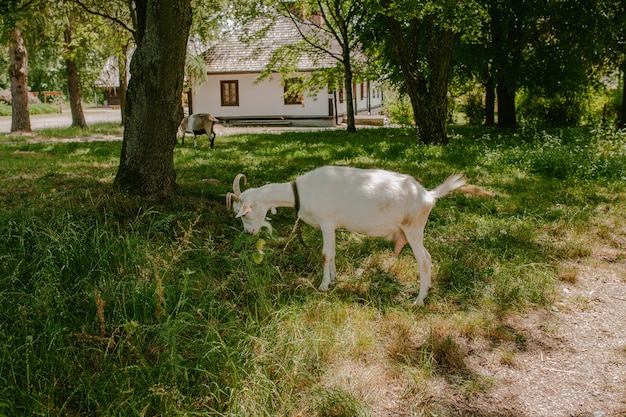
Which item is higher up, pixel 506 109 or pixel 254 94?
pixel 254 94

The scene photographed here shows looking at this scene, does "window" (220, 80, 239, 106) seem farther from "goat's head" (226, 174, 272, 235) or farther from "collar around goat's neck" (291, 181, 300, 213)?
"collar around goat's neck" (291, 181, 300, 213)

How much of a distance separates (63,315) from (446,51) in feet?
44.5

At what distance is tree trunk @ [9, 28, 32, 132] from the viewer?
2302cm

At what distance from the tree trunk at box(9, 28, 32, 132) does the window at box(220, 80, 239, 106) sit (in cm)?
1392

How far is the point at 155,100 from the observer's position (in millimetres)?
7672

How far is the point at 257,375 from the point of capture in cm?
377

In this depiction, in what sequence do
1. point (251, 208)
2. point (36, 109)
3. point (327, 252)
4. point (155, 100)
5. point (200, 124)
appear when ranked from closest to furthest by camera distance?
point (327, 252)
point (251, 208)
point (155, 100)
point (200, 124)
point (36, 109)

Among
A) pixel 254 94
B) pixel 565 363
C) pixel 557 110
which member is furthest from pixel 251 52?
pixel 565 363

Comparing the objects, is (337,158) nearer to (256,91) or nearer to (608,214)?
(608,214)

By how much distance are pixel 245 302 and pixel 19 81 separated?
2279 cm

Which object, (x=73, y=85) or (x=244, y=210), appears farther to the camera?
(x=73, y=85)

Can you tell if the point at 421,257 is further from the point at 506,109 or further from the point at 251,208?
the point at 506,109

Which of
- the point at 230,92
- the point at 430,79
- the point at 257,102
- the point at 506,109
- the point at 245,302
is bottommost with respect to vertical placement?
the point at 245,302

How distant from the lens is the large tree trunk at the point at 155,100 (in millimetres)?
7527
